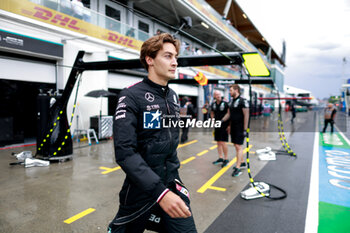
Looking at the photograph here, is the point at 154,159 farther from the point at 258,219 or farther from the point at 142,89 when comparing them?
the point at 258,219

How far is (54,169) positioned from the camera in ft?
18.8

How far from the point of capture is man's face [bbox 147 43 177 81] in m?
1.61

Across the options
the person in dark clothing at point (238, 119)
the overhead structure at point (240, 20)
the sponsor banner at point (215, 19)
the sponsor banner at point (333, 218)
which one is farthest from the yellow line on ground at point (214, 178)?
the overhead structure at point (240, 20)

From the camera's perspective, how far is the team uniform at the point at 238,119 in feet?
18.2

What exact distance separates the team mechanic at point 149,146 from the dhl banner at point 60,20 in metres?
9.20

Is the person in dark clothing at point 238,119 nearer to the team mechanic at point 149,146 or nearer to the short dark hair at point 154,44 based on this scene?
the team mechanic at point 149,146

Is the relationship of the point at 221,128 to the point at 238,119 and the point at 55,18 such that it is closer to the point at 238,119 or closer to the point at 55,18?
the point at 238,119

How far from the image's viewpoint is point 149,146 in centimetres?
150

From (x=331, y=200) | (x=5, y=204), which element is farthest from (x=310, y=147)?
(x=5, y=204)

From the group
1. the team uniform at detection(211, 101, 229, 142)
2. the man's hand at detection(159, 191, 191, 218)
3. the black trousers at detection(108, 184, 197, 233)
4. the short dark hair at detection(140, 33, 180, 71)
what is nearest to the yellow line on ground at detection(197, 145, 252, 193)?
the team uniform at detection(211, 101, 229, 142)

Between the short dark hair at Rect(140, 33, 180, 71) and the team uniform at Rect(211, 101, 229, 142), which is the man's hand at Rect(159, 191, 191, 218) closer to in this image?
the short dark hair at Rect(140, 33, 180, 71)

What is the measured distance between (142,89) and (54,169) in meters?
5.33

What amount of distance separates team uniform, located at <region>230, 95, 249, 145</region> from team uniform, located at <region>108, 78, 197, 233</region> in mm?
4177

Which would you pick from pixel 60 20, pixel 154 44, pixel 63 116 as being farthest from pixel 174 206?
pixel 60 20
